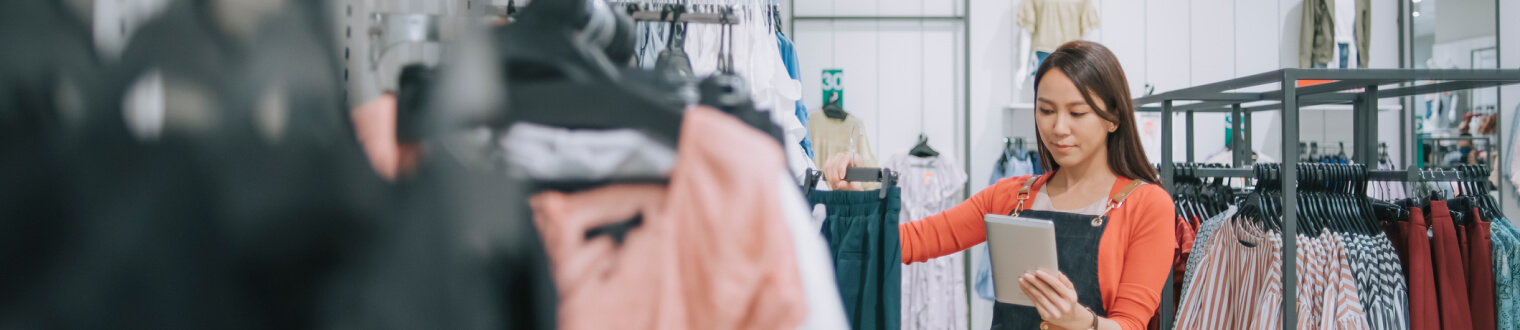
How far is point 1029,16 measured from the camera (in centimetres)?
327

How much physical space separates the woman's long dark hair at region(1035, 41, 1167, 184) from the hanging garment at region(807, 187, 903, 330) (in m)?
0.35

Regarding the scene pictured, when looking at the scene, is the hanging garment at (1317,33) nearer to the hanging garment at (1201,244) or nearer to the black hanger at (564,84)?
the hanging garment at (1201,244)

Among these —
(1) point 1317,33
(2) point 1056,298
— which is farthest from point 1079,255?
(1) point 1317,33

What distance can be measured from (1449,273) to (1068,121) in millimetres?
1109

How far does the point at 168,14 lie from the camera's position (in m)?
0.28

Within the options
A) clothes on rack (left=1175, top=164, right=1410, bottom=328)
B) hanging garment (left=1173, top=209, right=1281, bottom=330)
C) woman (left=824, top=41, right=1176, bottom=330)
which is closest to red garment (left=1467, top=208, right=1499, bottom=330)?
clothes on rack (left=1175, top=164, right=1410, bottom=328)

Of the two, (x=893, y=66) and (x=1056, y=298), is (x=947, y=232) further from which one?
(x=893, y=66)

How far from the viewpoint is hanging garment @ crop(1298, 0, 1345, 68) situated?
10.9ft

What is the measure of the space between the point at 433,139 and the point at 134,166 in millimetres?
113

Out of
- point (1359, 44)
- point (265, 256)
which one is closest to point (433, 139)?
point (265, 256)

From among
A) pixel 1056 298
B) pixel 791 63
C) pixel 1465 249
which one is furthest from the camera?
pixel 791 63

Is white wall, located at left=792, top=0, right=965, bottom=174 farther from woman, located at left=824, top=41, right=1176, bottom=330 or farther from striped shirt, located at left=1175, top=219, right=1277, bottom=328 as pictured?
woman, located at left=824, top=41, right=1176, bottom=330

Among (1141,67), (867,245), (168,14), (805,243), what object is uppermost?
(1141,67)

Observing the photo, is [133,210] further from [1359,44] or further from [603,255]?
[1359,44]
